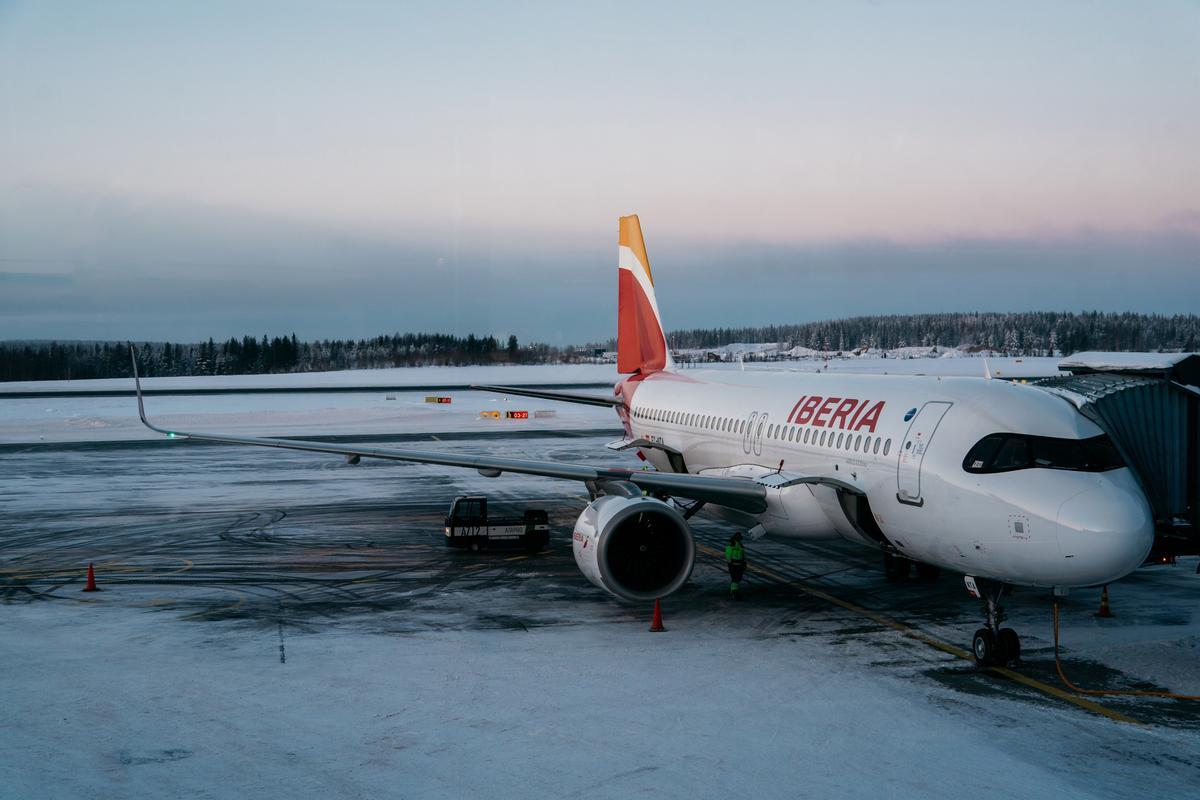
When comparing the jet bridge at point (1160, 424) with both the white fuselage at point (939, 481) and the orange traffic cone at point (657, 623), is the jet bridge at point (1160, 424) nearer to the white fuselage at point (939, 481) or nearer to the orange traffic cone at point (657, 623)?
the white fuselage at point (939, 481)

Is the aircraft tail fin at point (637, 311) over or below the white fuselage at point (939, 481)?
over

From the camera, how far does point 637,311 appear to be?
35.0 metres

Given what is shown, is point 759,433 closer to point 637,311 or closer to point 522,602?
point 522,602

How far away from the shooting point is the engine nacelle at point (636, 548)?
1803 cm

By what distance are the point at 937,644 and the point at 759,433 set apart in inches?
278

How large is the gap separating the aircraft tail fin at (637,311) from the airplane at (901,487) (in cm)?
817

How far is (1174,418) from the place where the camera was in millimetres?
17844

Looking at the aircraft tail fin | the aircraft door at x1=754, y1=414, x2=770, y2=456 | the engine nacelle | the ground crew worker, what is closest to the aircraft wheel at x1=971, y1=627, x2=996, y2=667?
the engine nacelle

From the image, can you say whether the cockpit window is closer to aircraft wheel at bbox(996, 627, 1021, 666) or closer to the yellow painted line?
aircraft wheel at bbox(996, 627, 1021, 666)

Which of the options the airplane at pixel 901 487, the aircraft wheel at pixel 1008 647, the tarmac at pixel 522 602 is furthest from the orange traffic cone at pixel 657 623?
the aircraft wheel at pixel 1008 647

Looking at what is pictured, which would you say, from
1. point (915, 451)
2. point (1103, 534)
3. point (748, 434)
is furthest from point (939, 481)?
point (748, 434)

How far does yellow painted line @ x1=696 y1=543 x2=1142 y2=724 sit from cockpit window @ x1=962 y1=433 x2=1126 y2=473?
3109 mm

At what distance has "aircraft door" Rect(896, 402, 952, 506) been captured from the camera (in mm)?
16375

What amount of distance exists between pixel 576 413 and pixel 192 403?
34608 millimetres
